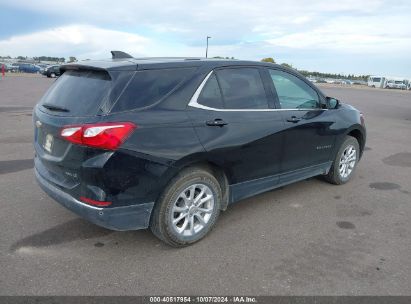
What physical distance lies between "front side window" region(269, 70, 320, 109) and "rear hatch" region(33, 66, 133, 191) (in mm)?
1895

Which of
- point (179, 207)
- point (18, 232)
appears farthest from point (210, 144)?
point (18, 232)

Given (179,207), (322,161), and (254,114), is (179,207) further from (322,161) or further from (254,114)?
(322,161)

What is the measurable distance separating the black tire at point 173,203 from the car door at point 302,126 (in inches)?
49.2

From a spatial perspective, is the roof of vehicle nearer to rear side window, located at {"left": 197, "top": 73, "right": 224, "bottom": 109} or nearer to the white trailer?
rear side window, located at {"left": 197, "top": 73, "right": 224, "bottom": 109}

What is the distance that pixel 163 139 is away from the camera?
3.26 meters

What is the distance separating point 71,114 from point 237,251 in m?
1.95

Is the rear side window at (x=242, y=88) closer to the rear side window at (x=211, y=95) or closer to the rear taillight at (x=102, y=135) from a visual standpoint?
the rear side window at (x=211, y=95)

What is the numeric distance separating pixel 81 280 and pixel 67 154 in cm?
103

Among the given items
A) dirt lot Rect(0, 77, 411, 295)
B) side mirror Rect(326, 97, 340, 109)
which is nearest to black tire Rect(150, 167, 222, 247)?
dirt lot Rect(0, 77, 411, 295)

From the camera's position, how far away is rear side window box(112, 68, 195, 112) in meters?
3.19

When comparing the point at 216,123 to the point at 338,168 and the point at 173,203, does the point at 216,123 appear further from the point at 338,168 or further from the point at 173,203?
the point at 338,168

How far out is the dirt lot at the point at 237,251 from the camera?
3023 mm

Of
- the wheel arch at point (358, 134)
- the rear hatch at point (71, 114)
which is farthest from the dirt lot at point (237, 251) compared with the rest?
the wheel arch at point (358, 134)

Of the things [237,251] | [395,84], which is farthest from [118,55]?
[395,84]
